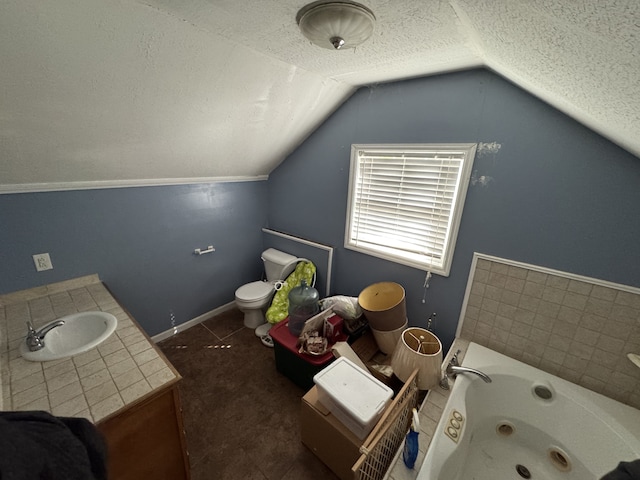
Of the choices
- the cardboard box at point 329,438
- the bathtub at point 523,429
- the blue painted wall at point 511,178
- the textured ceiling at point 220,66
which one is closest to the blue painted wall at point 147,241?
the textured ceiling at point 220,66

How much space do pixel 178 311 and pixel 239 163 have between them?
5.08 ft

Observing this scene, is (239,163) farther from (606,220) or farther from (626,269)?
(626,269)

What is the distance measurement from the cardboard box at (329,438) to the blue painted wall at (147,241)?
167 cm

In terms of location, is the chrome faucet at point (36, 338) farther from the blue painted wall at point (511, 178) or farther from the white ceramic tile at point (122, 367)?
the blue painted wall at point (511, 178)

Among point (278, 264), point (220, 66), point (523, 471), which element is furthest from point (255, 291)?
point (523, 471)

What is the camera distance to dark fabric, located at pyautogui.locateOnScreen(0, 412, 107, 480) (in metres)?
0.49

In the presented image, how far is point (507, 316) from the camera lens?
164 centimetres

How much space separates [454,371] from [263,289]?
1.74 meters

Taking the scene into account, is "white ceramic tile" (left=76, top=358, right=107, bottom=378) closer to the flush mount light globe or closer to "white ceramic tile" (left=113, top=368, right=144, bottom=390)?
"white ceramic tile" (left=113, top=368, right=144, bottom=390)

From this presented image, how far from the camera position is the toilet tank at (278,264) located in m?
2.66

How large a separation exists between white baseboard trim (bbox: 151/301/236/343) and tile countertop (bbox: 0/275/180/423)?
3.18ft

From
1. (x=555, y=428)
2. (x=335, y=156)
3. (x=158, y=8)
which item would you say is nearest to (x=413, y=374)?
(x=555, y=428)

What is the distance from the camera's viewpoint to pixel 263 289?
258 cm

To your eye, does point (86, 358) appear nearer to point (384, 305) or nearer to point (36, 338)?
point (36, 338)
